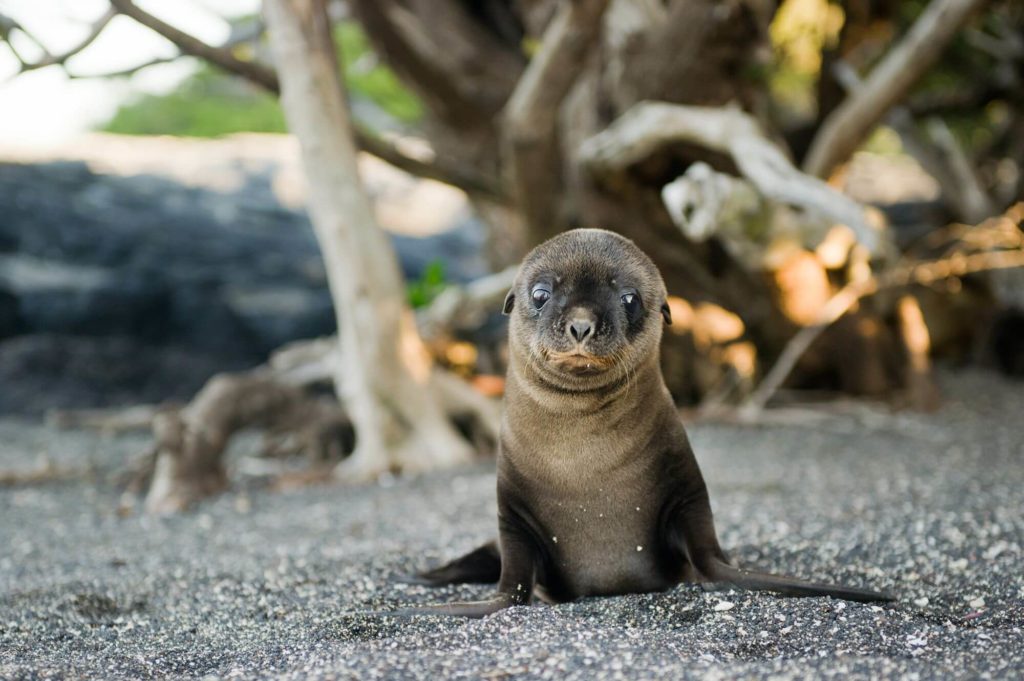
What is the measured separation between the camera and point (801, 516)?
451 cm

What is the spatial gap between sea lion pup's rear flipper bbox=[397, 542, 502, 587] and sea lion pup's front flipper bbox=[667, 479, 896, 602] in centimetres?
69

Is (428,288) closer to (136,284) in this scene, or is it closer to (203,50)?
(203,50)

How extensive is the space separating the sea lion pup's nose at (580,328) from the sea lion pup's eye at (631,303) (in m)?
Result: 0.22

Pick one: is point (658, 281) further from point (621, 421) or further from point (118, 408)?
point (118, 408)

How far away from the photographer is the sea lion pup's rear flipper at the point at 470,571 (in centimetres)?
355

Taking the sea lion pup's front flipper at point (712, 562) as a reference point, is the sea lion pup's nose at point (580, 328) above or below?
above

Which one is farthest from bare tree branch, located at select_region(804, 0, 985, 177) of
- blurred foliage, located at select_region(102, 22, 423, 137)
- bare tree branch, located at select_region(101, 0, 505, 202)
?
blurred foliage, located at select_region(102, 22, 423, 137)

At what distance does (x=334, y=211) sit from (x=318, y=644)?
12.5ft

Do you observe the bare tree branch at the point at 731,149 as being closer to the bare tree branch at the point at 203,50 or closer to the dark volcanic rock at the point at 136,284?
the bare tree branch at the point at 203,50

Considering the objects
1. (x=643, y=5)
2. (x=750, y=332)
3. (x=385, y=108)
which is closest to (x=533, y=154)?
(x=643, y=5)

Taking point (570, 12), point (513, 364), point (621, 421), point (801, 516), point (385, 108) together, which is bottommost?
point (801, 516)

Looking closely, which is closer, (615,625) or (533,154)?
(615,625)

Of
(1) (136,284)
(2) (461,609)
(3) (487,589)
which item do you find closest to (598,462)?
(2) (461,609)

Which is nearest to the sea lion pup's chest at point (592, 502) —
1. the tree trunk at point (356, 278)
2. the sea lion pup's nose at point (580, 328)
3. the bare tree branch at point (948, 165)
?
the sea lion pup's nose at point (580, 328)
